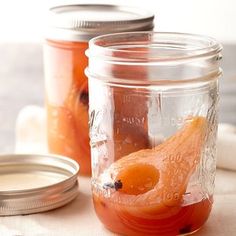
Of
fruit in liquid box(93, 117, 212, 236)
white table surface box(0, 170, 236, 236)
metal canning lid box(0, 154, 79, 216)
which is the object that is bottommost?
white table surface box(0, 170, 236, 236)

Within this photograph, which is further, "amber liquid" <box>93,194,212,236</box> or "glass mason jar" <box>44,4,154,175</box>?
"glass mason jar" <box>44,4,154,175</box>

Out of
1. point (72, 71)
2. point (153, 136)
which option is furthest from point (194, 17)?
point (153, 136)

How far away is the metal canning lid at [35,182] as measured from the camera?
0.86 m

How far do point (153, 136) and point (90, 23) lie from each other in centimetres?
21

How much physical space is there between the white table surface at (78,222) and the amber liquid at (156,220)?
0.06ft

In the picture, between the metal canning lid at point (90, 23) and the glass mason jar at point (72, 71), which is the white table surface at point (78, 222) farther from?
the metal canning lid at point (90, 23)

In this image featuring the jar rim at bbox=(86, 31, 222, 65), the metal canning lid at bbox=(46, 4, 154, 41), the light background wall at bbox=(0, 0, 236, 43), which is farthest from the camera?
the light background wall at bbox=(0, 0, 236, 43)

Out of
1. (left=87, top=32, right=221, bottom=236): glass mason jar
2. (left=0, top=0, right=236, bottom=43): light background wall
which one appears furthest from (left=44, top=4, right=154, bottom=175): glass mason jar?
(left=0, top=0, right=236, bottom=43): light background wall

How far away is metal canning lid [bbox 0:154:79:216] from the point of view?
2.81 feet

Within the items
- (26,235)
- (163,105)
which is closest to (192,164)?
(163,105)

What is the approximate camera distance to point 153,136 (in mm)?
810

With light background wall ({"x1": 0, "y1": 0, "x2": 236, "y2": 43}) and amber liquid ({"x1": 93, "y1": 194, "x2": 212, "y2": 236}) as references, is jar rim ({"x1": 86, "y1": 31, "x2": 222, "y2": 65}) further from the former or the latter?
light background wall ({"x1": 0, "y1": 0, "x2": 236, "y2": 43})

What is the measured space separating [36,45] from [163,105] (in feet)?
3.44

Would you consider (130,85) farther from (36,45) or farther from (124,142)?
(36,45)
